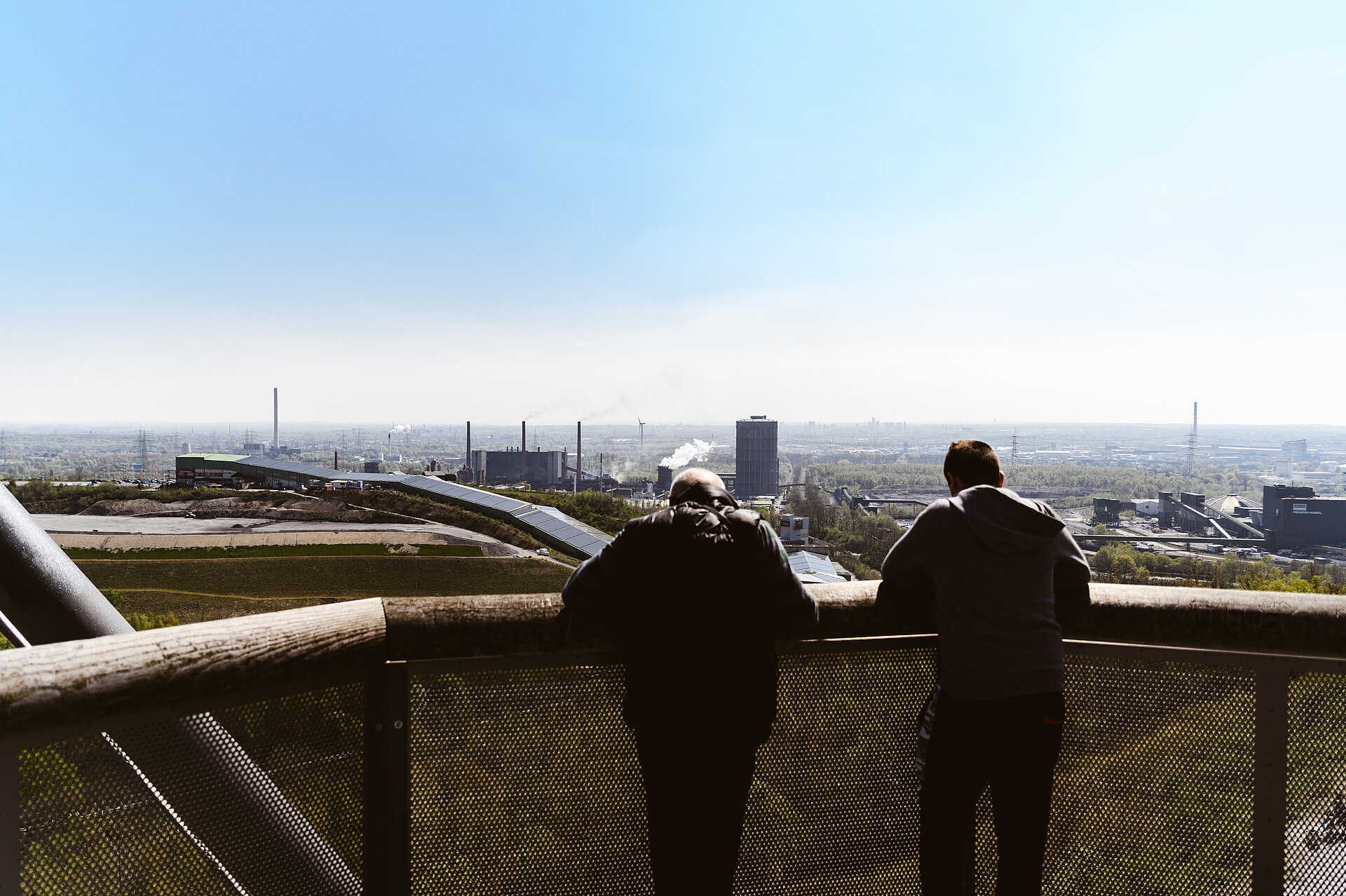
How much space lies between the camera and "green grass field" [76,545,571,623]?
1847 cm

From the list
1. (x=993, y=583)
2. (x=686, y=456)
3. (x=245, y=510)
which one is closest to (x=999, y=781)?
(x=993, y=583)

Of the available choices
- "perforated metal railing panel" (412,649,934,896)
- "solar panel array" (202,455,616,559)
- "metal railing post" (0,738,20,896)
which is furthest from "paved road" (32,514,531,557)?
"metal railing post" (0,738,20,896)

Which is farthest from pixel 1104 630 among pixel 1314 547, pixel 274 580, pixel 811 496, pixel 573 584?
pixel 811 496

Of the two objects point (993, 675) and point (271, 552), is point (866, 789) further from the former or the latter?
point (271, 552)

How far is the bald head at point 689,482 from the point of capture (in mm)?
2264

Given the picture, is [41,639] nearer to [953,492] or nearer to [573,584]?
[573,584]

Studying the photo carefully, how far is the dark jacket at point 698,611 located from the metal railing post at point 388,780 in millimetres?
539

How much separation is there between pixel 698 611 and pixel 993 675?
96 centimetres

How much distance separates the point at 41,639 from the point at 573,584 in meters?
1.68

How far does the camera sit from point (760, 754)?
7.96ft

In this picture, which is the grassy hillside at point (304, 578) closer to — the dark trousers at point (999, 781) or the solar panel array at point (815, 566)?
the solar panel array at point (815, 566)

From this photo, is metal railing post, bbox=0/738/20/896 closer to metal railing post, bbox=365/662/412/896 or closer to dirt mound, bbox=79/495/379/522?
metal railing post, bbox=365/662/412/896

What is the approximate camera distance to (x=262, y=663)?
1.83 metres

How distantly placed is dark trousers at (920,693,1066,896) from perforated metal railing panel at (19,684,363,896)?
176 cm
